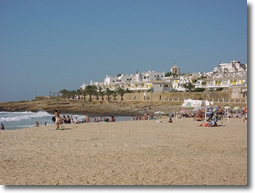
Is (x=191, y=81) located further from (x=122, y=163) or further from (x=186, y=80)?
(x=122, y=163)

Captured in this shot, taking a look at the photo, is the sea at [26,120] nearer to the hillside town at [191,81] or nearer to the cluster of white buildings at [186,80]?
the hillside town at [191,81]

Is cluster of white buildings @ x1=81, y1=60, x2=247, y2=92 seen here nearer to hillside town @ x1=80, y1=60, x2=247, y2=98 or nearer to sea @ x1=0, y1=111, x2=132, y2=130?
hillside town @ x1=80, y1=60, x2=247, y2=98

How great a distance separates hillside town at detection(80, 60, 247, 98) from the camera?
171 ft

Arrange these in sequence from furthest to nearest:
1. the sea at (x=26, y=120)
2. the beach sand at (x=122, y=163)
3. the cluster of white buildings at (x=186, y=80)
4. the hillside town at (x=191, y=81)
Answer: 1. the cluster of white buildings at (x=186, y=80)
2. the hillside town at (x=191, y=81)
3. the sea at (x=26, y=120)
4. the beach sand at (x=122, y=163)

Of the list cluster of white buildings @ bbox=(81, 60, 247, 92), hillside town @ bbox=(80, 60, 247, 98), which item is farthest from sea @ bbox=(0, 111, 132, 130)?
cluster of white buildings @ bbox=(81, 60, 247, 92)

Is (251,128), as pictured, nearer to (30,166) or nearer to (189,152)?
(189,152)

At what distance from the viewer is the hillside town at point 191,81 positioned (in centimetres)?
5208

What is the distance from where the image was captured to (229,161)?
728cm

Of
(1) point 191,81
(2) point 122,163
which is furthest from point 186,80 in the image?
(2) point 122,163

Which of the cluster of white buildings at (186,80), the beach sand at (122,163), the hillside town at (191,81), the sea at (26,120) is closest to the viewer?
the beach sand at (122,163)

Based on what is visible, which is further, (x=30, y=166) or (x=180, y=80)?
(x=180, y=80)

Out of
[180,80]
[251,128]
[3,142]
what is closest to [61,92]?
[180,80]

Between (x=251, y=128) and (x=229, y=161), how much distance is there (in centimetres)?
187

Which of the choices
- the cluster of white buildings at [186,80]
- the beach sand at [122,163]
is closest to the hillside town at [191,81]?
the cluster of white buildings at [186,80]
